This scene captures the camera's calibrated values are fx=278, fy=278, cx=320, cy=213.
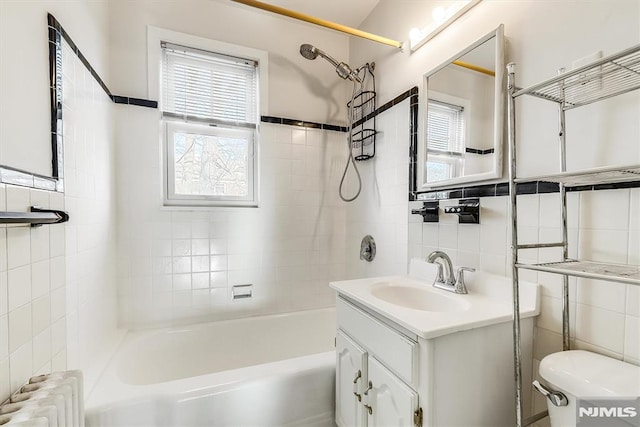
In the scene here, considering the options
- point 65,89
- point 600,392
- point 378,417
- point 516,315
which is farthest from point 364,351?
point 65,89

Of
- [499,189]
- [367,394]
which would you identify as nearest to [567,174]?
[499,189]

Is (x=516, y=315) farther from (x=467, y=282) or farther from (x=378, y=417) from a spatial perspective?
(x=378, y=417)

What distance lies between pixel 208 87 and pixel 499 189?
1.93m

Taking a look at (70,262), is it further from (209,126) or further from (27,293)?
(209,126)

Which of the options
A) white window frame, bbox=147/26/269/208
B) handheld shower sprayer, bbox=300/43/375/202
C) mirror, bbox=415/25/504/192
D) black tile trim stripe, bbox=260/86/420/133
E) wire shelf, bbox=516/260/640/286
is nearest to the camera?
wire shelf, bbox=516/260/640/286

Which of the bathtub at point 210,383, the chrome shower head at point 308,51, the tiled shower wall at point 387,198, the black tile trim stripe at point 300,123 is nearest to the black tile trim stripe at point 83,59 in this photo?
the black tile trim stripe at point 300,123

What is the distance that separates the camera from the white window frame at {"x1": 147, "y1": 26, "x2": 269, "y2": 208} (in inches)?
71.4

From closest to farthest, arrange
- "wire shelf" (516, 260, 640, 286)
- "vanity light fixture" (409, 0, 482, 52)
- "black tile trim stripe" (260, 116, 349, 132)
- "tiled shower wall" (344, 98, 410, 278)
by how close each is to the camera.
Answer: "wire shelf" (516, 260, 640, 286), "vanity light fixture" (409, 0, 482, 52), "tiled shower wall" (344, 98, 410, 278), "black tile trim stripe" (260, 116, 349, 132)

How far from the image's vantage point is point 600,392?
658 mm

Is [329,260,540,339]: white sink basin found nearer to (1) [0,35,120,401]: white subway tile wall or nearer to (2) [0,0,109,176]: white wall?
(1) [0,35,120,401]: white subway tile wall

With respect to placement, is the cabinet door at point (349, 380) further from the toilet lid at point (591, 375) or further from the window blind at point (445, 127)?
the window blind at point (445, 127)

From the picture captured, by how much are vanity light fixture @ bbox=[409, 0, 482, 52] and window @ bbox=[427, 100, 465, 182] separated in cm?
36

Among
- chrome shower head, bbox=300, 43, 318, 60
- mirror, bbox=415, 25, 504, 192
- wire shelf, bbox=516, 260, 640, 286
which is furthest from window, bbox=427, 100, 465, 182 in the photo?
chrome shower head, bbox=300, 43, 318, 60

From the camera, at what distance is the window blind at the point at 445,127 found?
1.34 m
